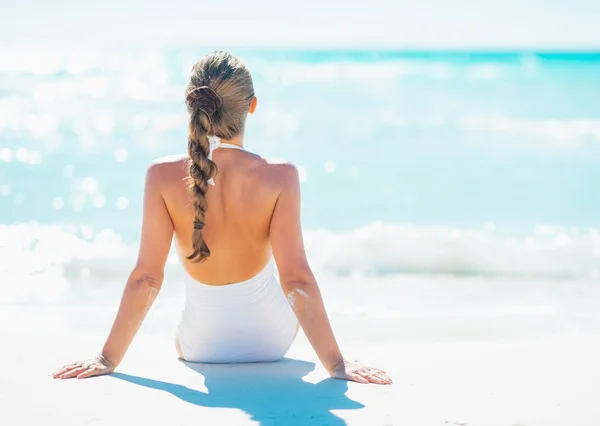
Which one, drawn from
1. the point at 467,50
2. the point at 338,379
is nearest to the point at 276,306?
the point at 338,379

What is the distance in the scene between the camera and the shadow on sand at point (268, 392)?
2.68 m

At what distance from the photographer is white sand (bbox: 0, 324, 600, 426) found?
267 centimetres

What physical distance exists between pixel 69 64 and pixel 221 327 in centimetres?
1638

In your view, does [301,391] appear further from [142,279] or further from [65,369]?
[65,369]

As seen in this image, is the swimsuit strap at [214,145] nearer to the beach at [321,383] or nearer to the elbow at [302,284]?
the elbow at [302,284]

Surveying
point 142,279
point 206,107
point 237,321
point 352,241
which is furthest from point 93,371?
point 352,241

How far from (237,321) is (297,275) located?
41cm

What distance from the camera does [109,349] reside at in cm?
310

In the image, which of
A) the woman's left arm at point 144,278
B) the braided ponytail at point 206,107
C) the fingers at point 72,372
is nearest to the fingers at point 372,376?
the braided ponytail at point 206,107

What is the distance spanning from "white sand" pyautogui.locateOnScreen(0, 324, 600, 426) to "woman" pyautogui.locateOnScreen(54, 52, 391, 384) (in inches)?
6.9

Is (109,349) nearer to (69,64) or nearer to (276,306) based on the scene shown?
(276,306)

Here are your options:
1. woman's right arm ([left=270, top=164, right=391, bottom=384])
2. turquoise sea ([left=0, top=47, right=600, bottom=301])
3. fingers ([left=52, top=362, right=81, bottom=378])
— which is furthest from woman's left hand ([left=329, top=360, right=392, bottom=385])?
turquoise sea ([left=0, top=47, right=600, bottom=301])

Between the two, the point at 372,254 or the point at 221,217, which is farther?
the point at 372,254

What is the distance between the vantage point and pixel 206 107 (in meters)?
2.94
